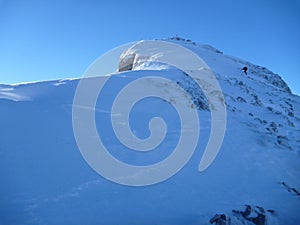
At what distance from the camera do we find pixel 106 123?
9141 mm

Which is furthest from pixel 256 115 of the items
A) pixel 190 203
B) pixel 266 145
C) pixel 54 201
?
pixel 54 201

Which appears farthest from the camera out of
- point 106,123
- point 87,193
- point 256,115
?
point 256,115

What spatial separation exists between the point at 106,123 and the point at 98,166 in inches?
89.2

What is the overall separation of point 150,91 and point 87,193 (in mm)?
7283

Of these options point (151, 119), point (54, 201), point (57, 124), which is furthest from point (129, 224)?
point (151, 119)

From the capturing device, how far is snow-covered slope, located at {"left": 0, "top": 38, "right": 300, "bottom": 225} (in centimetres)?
584

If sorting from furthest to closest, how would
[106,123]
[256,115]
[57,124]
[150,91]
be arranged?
1. [256,115]
2. [150,91]
3. [106,123]
4. [57,124]

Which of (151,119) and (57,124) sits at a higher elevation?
(151,119)

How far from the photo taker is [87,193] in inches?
246

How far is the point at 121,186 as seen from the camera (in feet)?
22.1

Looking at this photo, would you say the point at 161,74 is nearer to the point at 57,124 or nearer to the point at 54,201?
the point at 57,124

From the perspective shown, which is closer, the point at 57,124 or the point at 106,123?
the point at 57,124

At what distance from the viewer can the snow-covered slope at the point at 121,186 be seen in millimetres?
5836

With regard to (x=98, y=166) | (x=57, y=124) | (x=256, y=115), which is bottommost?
(x=98, y=166)
